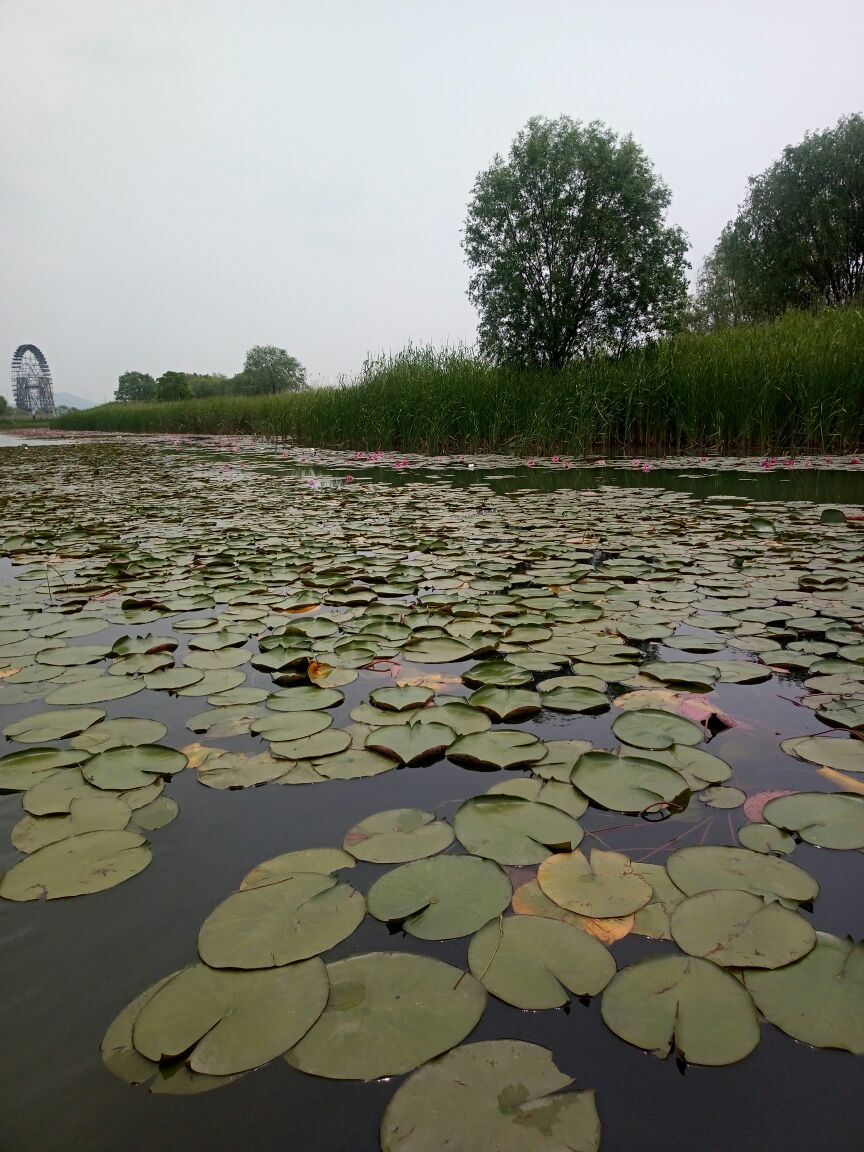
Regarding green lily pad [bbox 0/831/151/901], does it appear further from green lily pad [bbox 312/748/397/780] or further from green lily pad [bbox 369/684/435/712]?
green lily pad [bbox 369/684/435/712]

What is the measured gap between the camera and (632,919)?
728mm

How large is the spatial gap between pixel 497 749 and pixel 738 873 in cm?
42

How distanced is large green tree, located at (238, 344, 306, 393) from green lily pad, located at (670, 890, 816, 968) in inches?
1728

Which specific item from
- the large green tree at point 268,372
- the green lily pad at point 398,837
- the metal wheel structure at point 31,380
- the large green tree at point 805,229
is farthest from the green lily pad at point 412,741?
the metal wheel structure at point 31,380

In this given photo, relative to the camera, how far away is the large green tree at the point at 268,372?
42.5m

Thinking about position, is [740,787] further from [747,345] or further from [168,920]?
[747,345]

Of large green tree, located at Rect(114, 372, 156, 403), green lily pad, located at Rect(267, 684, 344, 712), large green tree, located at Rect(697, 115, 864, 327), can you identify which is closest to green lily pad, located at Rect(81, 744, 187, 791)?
green lily pad, located at Rect(267, 684, 344, 712)

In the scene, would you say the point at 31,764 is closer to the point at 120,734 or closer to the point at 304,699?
the point at 120,734

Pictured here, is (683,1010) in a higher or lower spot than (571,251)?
lower

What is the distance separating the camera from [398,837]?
879 mm

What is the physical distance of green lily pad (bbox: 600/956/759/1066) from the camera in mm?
568

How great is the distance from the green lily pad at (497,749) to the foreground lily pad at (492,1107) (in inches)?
20.2

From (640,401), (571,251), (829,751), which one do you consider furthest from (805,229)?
(829,751)

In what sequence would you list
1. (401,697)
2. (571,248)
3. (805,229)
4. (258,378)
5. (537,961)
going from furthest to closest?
1. (258,378)
2. (805,229)
3. (571,248)
4. (401,697)
5. (537,961)
